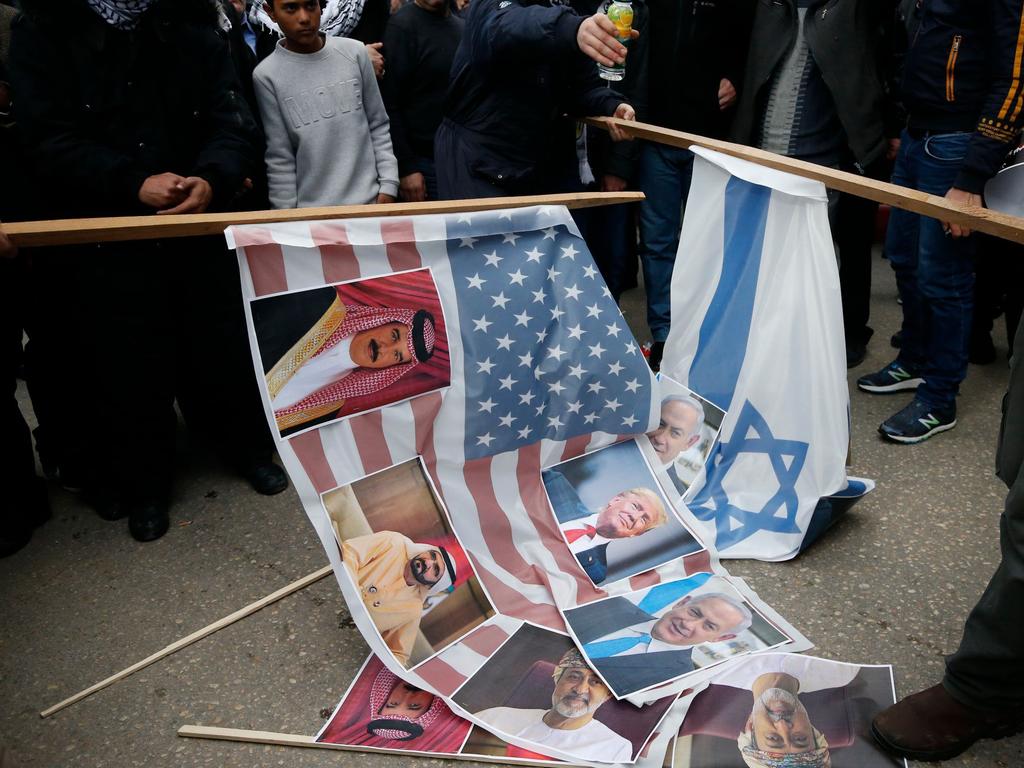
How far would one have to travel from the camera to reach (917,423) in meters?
2.97

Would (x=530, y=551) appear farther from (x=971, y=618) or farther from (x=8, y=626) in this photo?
(x=8, y=626)

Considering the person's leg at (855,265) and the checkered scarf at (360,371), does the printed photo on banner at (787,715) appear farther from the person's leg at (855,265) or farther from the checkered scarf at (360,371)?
the person's leg at (855,265)

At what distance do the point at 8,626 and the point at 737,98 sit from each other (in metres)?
3.12

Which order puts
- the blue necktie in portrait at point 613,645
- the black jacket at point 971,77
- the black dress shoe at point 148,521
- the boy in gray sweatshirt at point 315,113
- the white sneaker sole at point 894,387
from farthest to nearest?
the white sneaker sole at point 894,387, the boy in gray sweatshirt at point 315,113, the black dress shoe at point 148,521, the black jacket at point 971,77, the blue necktie in portrait at point 613,645

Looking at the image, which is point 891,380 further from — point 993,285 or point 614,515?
point 614,515

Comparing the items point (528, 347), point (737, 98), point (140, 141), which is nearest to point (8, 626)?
point (140, 141)

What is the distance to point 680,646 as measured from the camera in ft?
6.38

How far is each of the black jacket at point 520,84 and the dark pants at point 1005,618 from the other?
144cm

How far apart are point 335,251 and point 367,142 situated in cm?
112

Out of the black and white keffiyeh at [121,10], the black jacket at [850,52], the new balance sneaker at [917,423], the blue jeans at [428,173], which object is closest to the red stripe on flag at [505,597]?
the black and white keffiyeh at [121,10]

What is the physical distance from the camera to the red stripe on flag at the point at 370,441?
1.99 meters

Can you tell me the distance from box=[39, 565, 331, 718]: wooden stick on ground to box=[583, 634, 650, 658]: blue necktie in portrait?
0.80 m

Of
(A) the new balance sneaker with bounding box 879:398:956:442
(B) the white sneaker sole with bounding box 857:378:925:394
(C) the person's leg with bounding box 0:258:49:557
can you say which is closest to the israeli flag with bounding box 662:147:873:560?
(A) the new balance sneaker with bounding box 879:398:956:442

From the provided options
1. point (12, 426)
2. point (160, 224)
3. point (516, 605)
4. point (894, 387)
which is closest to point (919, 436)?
point (894, 387)
